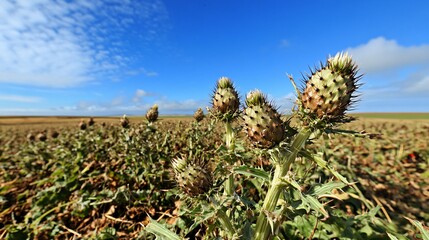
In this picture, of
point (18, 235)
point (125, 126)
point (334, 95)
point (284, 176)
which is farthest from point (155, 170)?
point (334, 95)

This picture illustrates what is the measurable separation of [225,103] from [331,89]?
1.14m

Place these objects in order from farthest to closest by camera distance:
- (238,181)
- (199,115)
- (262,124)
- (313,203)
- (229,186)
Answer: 1. (199,115)
2. (238,181)
3. (229,186)
4. (262,124)
5. (313,203)

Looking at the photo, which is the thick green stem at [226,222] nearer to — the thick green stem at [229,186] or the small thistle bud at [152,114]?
the thick green stem at [229,186]

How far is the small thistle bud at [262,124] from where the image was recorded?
1.95 meters

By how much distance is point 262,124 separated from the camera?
6.51 feet

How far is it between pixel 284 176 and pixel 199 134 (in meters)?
2.76

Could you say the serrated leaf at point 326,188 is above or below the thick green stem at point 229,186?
above

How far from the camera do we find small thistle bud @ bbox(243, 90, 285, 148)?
6.41ft

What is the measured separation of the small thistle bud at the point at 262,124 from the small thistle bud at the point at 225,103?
56 centimetres

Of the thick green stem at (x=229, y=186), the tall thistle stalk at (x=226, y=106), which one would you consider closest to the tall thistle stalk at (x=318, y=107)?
the thick green stem at (x=229, y=186)

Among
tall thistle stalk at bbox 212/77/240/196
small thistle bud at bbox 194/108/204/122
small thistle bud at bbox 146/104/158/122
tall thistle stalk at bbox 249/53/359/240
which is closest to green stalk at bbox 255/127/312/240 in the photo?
tall thistle stalk at bbox 249/53/359/240

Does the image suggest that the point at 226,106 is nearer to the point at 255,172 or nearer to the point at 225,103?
the point at 225,103

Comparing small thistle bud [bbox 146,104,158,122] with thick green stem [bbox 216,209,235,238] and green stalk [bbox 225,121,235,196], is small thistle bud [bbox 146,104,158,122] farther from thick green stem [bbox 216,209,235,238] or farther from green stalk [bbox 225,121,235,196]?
thick green stem [bbox 216,209,235,238]

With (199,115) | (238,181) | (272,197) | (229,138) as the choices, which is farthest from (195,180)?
(199,115)
